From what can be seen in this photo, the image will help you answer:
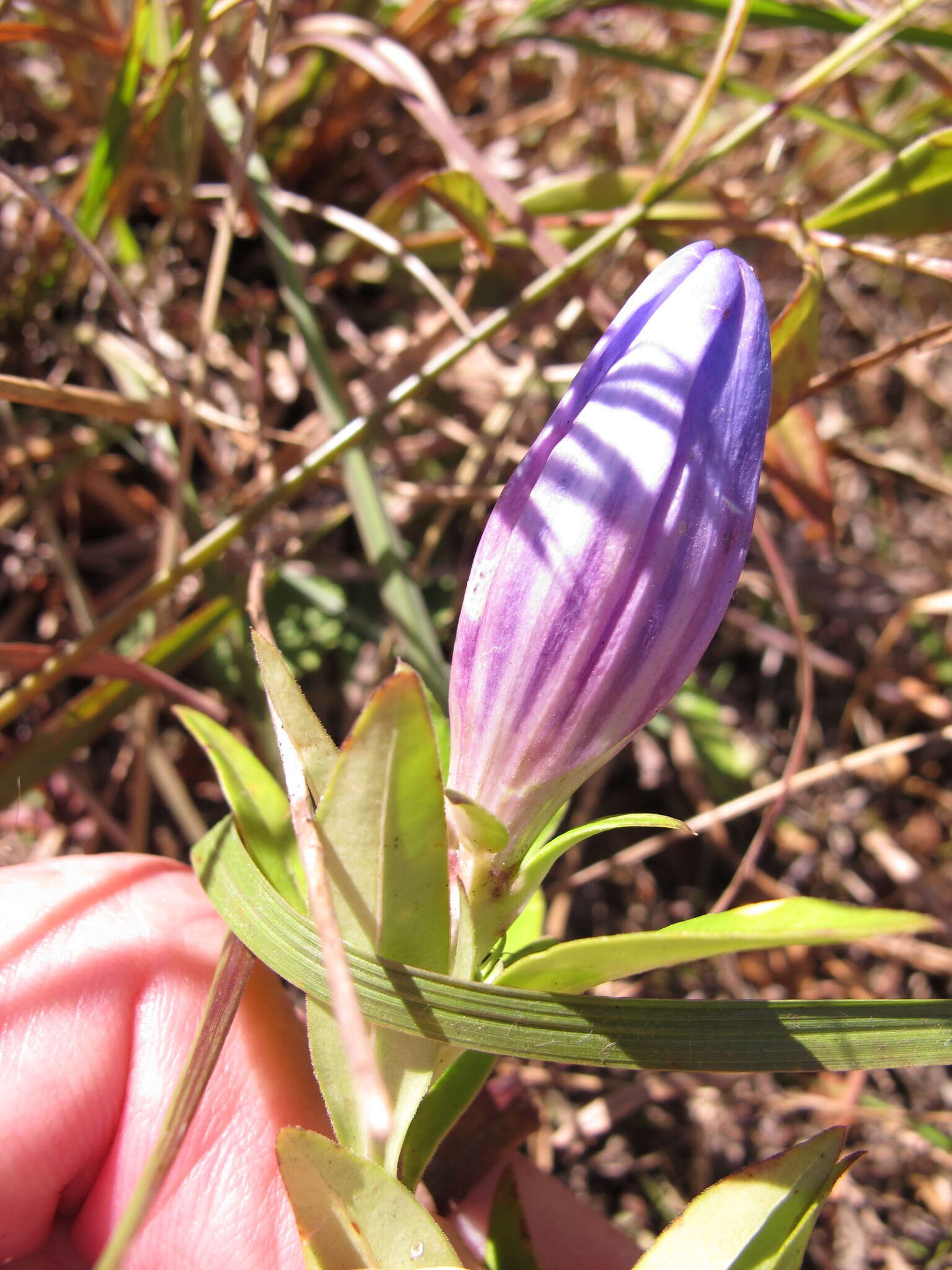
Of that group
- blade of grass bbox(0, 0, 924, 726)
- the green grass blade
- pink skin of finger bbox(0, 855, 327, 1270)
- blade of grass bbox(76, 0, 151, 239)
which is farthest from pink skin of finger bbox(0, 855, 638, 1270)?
the green grass blade

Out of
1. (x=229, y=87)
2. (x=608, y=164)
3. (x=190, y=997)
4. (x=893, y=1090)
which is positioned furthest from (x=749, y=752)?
(x=229, y=87)

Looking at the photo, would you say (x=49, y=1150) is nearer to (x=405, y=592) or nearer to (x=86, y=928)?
(x=86, y=928)

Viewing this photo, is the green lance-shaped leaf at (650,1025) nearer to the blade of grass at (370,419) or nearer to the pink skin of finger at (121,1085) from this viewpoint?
the pink skin of finger at (121,1085)

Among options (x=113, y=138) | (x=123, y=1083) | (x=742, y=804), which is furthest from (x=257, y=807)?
(x=113, y=138)

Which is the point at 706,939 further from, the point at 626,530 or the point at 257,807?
the point at 257,807

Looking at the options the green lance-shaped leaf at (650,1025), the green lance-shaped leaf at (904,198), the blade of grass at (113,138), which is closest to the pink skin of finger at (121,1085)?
the green lance-shaped leaf at (650,1025)

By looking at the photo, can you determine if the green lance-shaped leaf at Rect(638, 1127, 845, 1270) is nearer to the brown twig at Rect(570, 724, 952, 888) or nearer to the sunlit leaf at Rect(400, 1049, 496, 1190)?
the sunlit leaf at Rect(400, 1049, 496, 1190)
